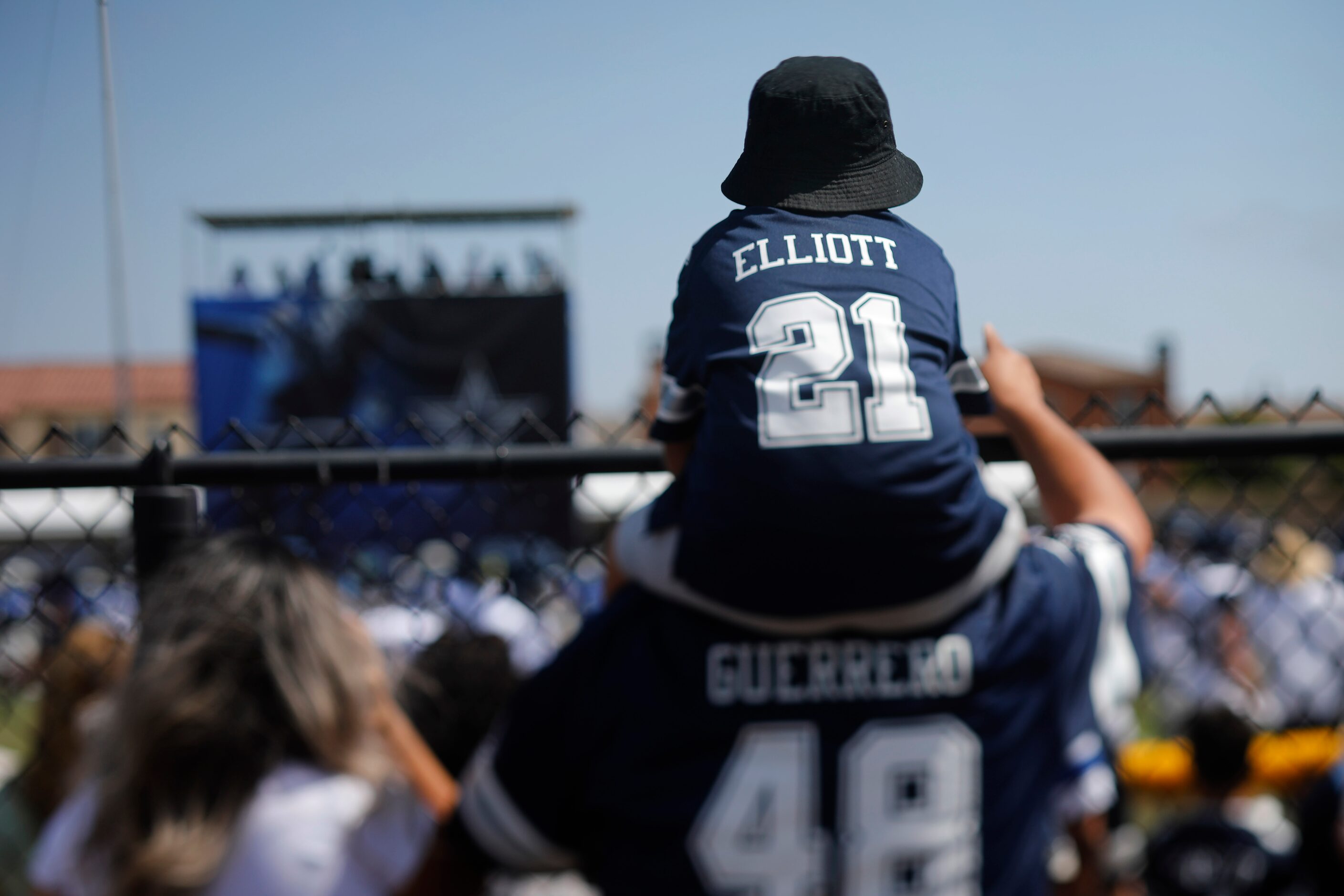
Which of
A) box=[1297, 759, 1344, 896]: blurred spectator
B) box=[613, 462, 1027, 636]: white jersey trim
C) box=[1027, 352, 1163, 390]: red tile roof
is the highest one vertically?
box=[613, 462, 1027, 636]: white jersey trim

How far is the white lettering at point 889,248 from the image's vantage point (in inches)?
49.9

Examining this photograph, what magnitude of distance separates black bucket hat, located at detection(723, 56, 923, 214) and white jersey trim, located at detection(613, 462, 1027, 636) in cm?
43

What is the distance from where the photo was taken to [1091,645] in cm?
133

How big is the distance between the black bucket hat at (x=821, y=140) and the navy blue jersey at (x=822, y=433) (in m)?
0.05

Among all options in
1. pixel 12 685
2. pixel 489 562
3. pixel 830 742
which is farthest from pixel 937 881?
pixel 489 562

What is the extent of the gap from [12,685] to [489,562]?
6114 millimetres

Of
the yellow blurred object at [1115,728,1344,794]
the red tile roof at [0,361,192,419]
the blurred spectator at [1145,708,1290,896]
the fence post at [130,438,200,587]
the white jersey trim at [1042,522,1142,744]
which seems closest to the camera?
the white jersey trim at [1042,522,1142,744]

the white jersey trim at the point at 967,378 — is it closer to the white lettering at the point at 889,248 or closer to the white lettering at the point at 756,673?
the white lettering at the point at 889,248

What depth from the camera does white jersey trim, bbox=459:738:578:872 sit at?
1.31m

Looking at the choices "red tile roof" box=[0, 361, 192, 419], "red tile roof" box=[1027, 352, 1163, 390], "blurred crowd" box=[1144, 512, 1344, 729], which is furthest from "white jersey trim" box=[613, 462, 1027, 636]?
"red tile roof" box=[0, 361, 192, 419]

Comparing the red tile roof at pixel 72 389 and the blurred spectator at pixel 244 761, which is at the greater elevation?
the blurred spectator at pixel 244 761

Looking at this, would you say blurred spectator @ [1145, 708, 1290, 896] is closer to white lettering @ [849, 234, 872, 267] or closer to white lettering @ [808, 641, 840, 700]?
white lettering @ [808, 641, 840, 700]

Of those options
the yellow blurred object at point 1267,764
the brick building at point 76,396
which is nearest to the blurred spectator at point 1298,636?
the yellow blurred object at point 1267,764

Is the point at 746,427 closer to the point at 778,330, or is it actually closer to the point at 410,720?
the point at 778,330
